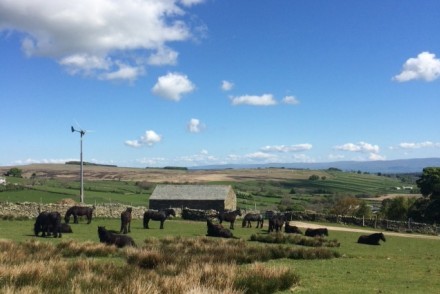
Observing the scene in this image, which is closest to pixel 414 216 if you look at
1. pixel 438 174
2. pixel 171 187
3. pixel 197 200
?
pixel 438 174

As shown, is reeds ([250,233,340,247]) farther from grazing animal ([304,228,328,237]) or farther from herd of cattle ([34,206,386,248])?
grazing animal ([304,228,328,237])

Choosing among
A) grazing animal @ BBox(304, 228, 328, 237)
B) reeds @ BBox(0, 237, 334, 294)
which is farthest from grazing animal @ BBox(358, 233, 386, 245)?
reeds @ BBox(0, 237, 334, 294)

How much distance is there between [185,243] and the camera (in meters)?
23.6

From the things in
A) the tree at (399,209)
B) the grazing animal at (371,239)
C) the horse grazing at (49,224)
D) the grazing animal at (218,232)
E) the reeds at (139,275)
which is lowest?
the tree at (399,209)

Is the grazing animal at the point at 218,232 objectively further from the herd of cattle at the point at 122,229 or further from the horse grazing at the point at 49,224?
the horse grazing at the point at 49,224

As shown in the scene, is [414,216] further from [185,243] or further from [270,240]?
[185,243]

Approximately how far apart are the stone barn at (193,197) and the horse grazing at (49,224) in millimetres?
37134

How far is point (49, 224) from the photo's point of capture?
1059 inches

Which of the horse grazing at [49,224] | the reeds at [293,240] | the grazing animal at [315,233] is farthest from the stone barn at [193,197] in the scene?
the horse grazing at [49,224]

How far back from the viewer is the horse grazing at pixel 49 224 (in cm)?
2658

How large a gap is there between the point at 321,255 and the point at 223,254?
18.4 ft

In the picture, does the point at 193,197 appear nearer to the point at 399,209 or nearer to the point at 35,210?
the point at 35,210

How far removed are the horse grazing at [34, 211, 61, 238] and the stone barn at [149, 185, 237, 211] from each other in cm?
3713

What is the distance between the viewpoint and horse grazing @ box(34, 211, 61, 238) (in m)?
26.6
